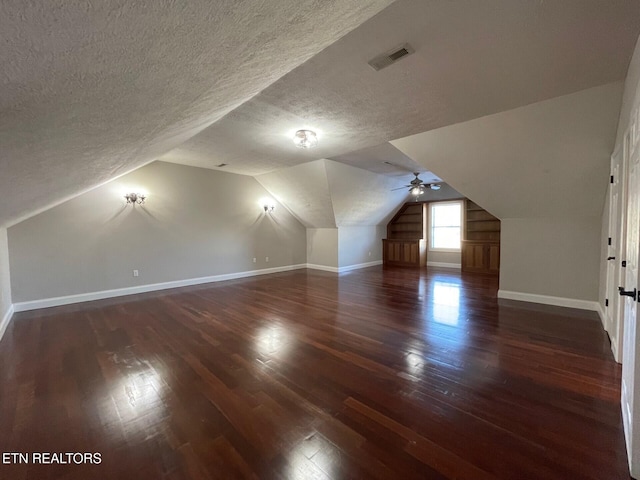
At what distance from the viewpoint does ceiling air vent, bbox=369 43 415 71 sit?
6.30ft

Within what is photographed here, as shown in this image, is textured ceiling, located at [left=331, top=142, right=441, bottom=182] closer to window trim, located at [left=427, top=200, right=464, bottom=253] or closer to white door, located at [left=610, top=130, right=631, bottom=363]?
window trim, located at [left=427, top=200, right=464, bottom=253]

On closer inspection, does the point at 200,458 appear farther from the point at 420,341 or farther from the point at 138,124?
the point at 420,341

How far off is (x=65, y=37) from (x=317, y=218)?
677 centimetres

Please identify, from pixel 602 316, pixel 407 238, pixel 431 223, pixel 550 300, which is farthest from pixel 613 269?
pixel 407 238

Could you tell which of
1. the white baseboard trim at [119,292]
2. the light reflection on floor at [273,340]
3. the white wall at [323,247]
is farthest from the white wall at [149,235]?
the light reflection on floor at [273,340]

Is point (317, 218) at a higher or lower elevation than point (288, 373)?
higher

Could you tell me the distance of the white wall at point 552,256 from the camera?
3883 mm

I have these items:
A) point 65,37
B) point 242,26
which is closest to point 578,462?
point 242,26

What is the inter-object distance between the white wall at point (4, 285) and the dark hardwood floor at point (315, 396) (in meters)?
0.20

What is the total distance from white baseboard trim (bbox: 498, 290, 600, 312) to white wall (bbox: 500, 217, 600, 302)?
0.05 m

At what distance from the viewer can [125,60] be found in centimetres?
77

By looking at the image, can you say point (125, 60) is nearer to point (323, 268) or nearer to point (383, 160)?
point (383, 160)

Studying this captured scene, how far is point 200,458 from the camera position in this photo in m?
1.47

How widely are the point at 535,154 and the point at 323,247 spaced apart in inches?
210
